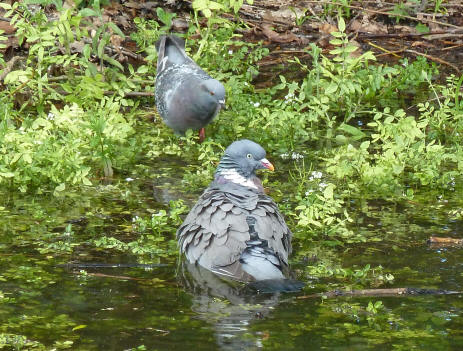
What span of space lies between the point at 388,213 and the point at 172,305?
2.35m

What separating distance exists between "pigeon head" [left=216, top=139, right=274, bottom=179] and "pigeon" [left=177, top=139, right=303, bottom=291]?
0.33m

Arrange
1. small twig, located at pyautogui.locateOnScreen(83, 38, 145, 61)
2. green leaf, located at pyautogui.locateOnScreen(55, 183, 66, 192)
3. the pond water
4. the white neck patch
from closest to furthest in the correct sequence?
the pond water < the white neck patch < green leaf, located at pyautogui.locateOnScreen(55, 183, 66, 192) < small twig, located at pyautogui.locateOnScreen(83, 38, 145, 61)

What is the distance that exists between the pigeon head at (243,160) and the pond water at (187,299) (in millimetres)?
663

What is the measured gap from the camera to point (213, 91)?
821 cm

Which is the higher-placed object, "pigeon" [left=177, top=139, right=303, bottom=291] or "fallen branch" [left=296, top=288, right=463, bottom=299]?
"pigeon" [left=177, top=139, right=303, bottom=291]

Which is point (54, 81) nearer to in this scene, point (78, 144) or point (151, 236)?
point (78, 144)

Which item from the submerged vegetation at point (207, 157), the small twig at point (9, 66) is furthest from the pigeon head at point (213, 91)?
the small twig at point (9, 66)

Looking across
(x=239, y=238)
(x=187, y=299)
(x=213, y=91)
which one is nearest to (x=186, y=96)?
(x=213, y=91)

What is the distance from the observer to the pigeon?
5.63 metres

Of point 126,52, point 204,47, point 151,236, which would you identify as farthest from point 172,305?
point 126,52

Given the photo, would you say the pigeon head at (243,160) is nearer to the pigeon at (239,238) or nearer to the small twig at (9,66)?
the pigeon at (239,238)

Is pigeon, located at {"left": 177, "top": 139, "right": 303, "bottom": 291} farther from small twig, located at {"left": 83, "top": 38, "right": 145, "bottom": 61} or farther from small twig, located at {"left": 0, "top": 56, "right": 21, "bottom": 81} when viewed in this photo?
small twig, located at {"left": 83, "top": 38, "right": 145, "bottom": 61}

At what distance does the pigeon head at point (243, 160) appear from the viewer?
670 centimetres

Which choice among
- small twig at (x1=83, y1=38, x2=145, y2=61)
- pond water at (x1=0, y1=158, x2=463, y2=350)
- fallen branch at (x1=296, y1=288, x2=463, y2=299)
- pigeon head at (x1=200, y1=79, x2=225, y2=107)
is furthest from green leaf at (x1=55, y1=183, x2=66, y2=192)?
small twig at (x1=83, y1=38, x2=145, y2=61)
